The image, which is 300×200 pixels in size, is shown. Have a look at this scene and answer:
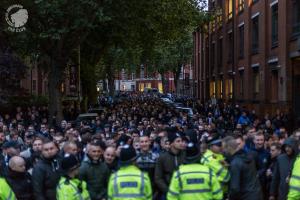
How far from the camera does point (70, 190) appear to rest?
788 centimetres

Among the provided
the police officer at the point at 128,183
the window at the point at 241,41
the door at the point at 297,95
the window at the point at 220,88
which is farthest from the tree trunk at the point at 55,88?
the police officer at the point at 128,183

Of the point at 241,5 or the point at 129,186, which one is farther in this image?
the point at 241,5

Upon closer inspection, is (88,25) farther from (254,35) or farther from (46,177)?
(46,177)

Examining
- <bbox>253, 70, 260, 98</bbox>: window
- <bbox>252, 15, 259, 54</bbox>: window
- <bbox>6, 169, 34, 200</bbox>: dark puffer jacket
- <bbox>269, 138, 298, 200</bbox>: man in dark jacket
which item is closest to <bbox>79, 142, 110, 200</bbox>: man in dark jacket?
<bbox>6, 169, 34, 200</bbox>: dark puffer jacket

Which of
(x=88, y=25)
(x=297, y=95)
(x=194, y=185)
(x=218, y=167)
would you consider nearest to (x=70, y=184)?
(x=194, y=185)

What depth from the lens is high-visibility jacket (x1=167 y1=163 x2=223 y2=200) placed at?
7.32m

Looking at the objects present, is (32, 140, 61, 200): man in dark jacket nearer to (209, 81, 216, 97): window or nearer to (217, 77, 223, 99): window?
(217, 77, 223, 99): window

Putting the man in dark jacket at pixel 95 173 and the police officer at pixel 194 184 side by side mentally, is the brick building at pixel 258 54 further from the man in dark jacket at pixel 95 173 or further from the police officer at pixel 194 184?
the police officer at pixel 194 184

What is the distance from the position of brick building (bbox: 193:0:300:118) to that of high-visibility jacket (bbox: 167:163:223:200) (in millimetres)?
20387

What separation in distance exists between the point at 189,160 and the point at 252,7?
100ft

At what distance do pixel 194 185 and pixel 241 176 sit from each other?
1537mm

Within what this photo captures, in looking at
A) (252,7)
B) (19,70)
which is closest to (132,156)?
(19,70)

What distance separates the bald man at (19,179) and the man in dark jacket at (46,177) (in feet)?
0.38

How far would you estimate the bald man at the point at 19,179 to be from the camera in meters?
8.47
